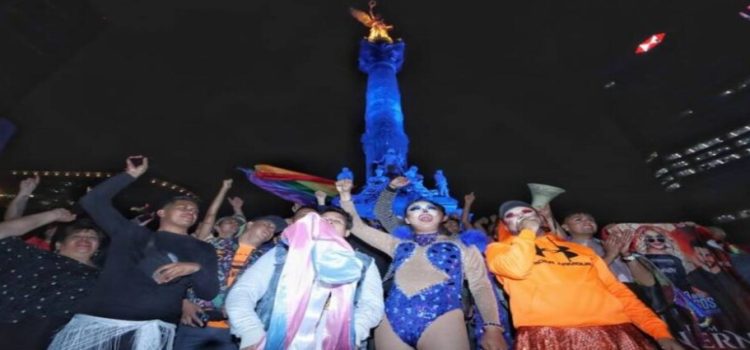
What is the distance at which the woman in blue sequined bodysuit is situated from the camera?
11.6 feet

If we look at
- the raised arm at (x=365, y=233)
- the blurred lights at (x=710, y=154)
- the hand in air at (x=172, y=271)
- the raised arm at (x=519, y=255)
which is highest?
the blurred lights at (x=710, y=154)

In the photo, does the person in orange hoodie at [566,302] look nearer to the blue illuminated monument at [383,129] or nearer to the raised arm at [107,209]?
the raised arm at [107,209]

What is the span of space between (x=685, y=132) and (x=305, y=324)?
11.7m

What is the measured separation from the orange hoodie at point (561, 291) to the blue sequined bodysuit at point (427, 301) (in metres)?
0.42

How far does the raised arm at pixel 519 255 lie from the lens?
359cm

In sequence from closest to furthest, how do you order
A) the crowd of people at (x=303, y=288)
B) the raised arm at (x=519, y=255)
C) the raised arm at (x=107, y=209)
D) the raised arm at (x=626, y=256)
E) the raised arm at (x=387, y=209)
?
the crowd of people at (x=303, y=288), the raised arm at (x=519, y=255), the raised arm at (x=107, y=209), the raised arm at (x=626, y=256), the raised arm at (x=387, y=209)

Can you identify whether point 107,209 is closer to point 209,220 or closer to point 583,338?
point 209,220

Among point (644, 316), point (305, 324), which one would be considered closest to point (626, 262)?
point (644, 316)

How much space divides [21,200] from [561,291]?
632 centimetres

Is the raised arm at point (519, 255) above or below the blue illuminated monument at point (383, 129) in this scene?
below

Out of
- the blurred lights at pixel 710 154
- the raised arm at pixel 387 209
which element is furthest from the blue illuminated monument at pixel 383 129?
the raised arm at pixel 387 209

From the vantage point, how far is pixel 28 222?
4.23 metres

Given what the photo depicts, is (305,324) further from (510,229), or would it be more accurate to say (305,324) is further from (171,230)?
(510,229)

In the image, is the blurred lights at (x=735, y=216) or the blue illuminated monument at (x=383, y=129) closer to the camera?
the blurred lights at (x=735, y=216)
